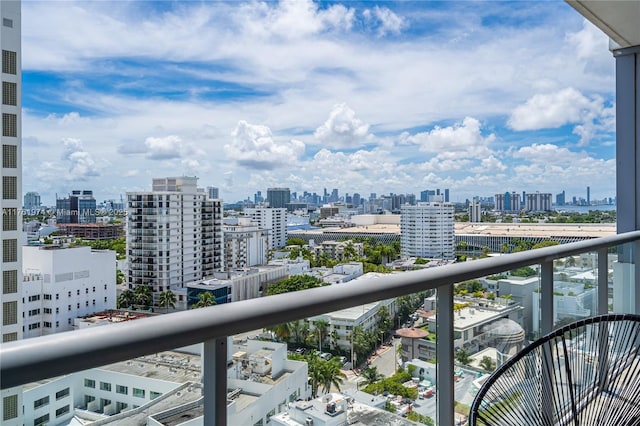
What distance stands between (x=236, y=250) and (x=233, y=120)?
7013mm

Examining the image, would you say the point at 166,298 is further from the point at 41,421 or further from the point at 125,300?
the point at 41,421

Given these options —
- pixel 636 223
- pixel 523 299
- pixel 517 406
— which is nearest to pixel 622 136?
pixel 636 223

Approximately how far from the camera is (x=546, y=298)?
216 centimetres

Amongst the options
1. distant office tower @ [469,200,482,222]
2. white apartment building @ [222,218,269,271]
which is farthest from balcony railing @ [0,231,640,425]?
distant office tower @ [469,200,482,222]

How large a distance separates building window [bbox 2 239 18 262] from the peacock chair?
99.4 inches

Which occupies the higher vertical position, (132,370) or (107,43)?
(107,43)

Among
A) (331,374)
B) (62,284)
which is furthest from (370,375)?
(62,284)

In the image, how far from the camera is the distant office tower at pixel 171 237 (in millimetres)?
4387

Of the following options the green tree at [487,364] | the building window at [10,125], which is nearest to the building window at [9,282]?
the building window at [10,125]

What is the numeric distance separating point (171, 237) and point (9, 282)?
2223mm

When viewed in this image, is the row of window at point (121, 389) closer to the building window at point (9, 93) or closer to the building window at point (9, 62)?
the building window at point (9, 93)

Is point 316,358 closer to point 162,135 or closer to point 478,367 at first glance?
point 478,367

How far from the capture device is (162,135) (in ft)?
31.1

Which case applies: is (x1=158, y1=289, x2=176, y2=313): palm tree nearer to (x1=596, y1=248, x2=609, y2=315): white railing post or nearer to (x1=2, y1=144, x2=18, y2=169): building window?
(x1=2, y1=144, x2=18, y2=169): building window
